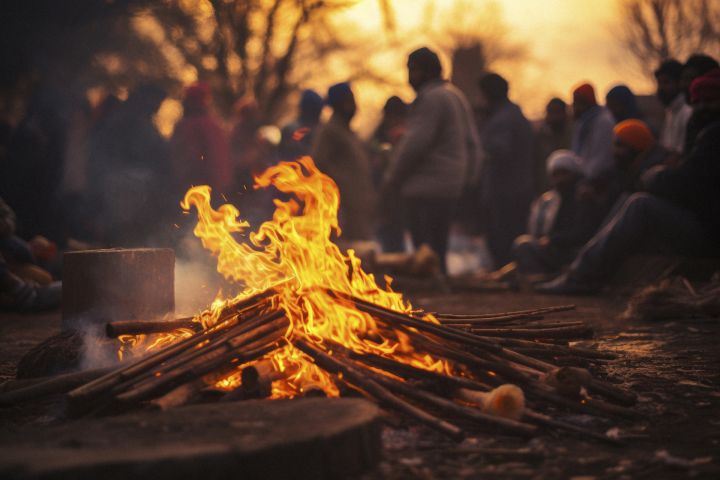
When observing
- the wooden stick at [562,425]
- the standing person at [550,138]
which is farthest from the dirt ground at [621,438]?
the standing person at [550,138]

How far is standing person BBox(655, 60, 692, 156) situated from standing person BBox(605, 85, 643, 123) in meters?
0.40

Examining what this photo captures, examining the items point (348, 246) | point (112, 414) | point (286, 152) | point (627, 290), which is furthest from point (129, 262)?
point (286, 152)

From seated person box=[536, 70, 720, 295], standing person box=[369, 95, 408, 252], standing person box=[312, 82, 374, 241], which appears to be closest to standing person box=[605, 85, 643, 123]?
seated person box=[536, 70, 720, 295]

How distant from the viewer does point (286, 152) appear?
1120 centimetres

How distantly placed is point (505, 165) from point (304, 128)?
109 inches

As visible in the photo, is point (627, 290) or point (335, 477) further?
point (627, 290)

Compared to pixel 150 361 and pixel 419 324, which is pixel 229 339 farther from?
pixel 419 324

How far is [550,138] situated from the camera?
14148 millimetres

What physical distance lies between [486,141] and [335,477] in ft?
29.0

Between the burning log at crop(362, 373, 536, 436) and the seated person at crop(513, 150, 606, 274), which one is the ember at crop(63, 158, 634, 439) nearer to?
the burning log at crop(362, 373, 536, 436)

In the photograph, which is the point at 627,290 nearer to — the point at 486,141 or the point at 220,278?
the point at 486,141

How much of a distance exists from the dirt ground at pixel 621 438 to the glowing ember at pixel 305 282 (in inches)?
28.1

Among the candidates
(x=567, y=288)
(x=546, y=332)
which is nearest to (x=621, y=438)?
(x=546, y=332)

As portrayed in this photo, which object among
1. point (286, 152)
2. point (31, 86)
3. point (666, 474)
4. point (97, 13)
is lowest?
point (666, 474)
